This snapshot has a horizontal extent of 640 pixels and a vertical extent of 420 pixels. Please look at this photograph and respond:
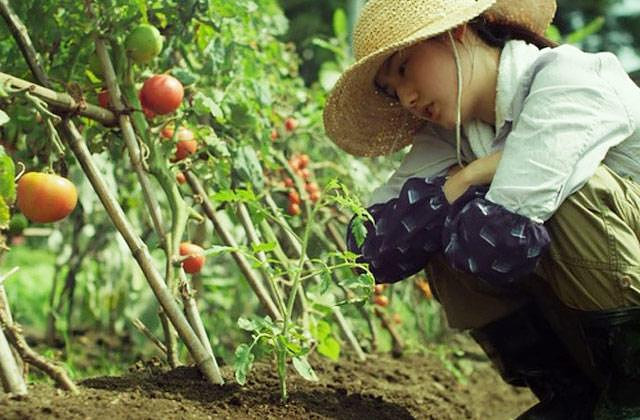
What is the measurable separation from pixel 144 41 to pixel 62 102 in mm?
232

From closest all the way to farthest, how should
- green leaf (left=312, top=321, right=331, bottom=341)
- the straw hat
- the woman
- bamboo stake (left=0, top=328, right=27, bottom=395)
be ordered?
bamboo stake (left=0, top=328, right=27, bottom=395) < the woman < the straw hat < green leaf (left=312, top=321, right=331, bottom=341)

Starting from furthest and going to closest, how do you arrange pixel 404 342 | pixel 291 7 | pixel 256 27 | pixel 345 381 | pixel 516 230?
pixel 291 7
pixel 404 342
pixel 256 27
pixel 345 381
pixel 516 230

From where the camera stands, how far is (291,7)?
35.9ft

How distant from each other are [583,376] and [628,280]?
1.27ft

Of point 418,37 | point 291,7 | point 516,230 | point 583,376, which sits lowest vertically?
point 291,7

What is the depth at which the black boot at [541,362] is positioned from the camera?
6.13 feet

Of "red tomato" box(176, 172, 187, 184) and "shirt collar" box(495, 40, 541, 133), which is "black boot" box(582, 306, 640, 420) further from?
"red tomato" box(176, 172, 187, 184)

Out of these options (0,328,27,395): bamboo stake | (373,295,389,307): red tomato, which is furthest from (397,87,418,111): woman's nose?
(373,295,389,307): red tomato

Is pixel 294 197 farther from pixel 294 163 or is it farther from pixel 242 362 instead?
pixel 242 362

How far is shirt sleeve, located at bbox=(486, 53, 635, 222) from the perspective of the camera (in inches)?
59.9

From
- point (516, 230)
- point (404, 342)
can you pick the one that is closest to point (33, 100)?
point (516, 230)

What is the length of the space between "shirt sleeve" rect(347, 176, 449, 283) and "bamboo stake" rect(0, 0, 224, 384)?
13.2 inches

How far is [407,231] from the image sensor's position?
5.62 ft

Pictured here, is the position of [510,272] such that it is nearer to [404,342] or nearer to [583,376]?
[583,376]
